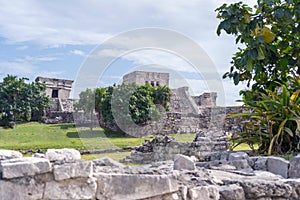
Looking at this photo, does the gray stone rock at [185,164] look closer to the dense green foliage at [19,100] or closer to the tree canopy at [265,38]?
the tree canopy at [265,38]

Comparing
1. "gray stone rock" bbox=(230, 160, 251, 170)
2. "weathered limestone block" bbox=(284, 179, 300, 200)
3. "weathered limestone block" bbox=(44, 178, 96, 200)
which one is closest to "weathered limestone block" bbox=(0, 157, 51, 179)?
"weathered limestone block" bbox=(44, 178, 96, 200)

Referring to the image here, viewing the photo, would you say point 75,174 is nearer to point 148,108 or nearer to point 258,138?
point 258,138

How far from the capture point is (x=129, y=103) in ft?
60.6

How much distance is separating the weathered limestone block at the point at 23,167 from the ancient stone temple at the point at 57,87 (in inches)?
1200

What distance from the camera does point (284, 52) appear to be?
24.1 ft

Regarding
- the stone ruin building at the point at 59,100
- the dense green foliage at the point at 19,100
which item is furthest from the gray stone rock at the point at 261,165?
the stone ruin building at the point at 59,100

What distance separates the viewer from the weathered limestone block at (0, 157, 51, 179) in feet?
7.34

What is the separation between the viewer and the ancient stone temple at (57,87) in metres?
32.1

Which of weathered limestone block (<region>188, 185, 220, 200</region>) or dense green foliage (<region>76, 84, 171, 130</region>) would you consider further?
dense green foliage (<region>76, 84, 171, 130</region>)

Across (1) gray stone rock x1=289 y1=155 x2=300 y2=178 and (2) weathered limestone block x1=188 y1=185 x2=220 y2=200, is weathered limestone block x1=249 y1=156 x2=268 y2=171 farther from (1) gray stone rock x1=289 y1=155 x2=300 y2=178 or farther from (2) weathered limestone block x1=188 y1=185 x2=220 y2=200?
(2) weathered limestone block x1=188 y1=185 x2=220 y2=200

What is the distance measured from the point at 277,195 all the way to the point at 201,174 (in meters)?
0.77

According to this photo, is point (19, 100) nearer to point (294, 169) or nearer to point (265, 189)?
point (294, 169)

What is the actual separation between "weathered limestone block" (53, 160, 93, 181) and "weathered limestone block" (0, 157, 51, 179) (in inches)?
2.6

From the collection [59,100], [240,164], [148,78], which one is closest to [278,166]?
[240,164]
